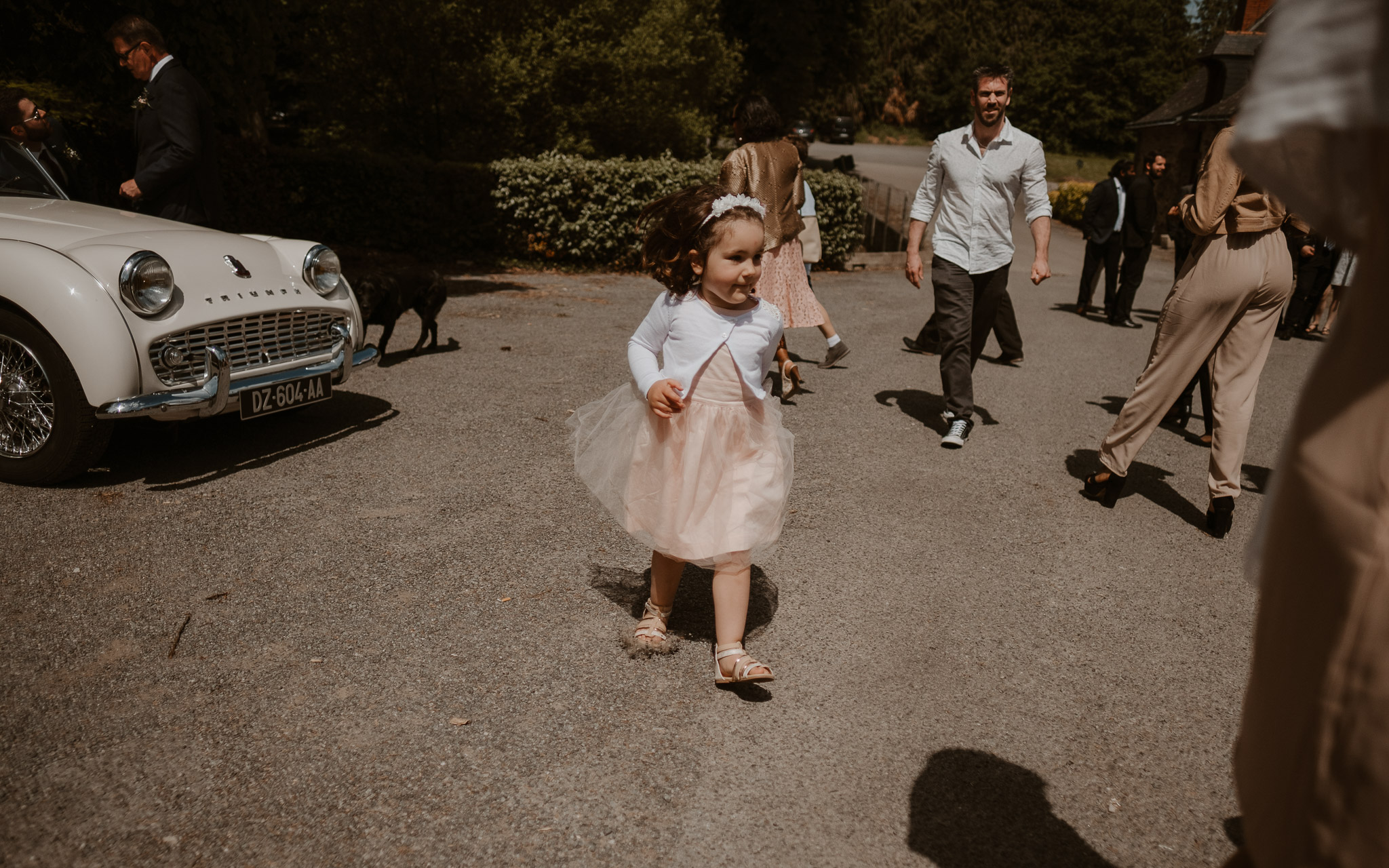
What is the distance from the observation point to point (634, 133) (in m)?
18.6

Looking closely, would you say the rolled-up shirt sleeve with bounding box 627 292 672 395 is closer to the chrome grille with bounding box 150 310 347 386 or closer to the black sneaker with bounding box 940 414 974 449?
the chrome grille with bounding box 150 310 347 386

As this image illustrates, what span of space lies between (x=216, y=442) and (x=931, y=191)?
4.57m

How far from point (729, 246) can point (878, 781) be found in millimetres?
1654

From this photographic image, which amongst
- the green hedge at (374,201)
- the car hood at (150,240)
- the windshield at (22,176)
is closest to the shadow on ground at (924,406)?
the car hood at (150,240)

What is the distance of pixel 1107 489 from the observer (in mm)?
5082

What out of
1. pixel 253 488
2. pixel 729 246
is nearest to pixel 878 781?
pixel 729 246

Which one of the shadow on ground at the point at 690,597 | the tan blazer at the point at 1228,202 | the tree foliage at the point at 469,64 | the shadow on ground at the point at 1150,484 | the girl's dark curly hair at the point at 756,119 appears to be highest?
the tree foliage at the point at 469,64

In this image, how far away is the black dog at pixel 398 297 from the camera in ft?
22.9

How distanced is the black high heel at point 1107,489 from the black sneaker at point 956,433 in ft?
3.10

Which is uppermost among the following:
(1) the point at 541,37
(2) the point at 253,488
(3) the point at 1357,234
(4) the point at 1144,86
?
(4) the point at 1144,86

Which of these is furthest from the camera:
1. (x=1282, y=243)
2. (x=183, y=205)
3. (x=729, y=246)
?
(x=183, y=205)

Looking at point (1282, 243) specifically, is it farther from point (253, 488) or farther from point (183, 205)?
point (183, 205)

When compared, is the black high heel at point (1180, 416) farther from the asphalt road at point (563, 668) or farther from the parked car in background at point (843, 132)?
the parked car in background at point (843, 132)

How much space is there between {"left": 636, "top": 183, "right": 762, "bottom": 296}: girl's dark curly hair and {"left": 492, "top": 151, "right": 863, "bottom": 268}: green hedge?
1096cm
